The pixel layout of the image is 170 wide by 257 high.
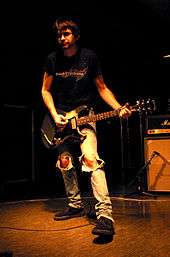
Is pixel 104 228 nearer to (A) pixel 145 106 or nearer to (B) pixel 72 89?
(A) pixel 145 106

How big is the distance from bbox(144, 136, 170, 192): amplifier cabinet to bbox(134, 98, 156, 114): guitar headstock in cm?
166

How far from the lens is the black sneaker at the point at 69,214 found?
2.71 m

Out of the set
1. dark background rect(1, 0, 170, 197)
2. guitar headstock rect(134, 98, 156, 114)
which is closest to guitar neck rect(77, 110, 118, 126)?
guitar headstock rect(134, 98, 156, 114)

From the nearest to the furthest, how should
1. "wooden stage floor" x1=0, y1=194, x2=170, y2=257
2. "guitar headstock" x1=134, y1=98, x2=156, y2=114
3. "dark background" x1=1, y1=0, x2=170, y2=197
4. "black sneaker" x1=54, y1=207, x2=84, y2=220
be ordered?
"wooden stage floor" x1=0, y1=194, x2=170, y2=257 < "guitar headstock" x1=134, y1=98, x2=156, y2=114 < "black sneaker" x1=54, y1=207, x2=84, y2=220 < "dark background" x1=1, y1=0, x2=170, y2=197

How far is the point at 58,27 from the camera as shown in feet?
8.67

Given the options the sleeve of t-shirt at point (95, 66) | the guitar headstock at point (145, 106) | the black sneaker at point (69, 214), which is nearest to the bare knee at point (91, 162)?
the guitar headstock at point (145, 106)

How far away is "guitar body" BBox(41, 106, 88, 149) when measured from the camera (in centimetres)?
258

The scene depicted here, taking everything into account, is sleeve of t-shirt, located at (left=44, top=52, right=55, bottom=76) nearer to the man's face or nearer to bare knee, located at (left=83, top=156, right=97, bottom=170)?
the man's face

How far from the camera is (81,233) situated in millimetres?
2227

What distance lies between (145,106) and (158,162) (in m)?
1.81

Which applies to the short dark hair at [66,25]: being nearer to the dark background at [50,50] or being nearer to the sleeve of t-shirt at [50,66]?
the sleeve of t-shirt at [50,66]

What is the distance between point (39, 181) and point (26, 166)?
1.07ft

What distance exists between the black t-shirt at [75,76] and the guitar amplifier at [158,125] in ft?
5.47

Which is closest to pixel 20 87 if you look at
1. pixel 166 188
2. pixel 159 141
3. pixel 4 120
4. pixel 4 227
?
pixel 4 120
